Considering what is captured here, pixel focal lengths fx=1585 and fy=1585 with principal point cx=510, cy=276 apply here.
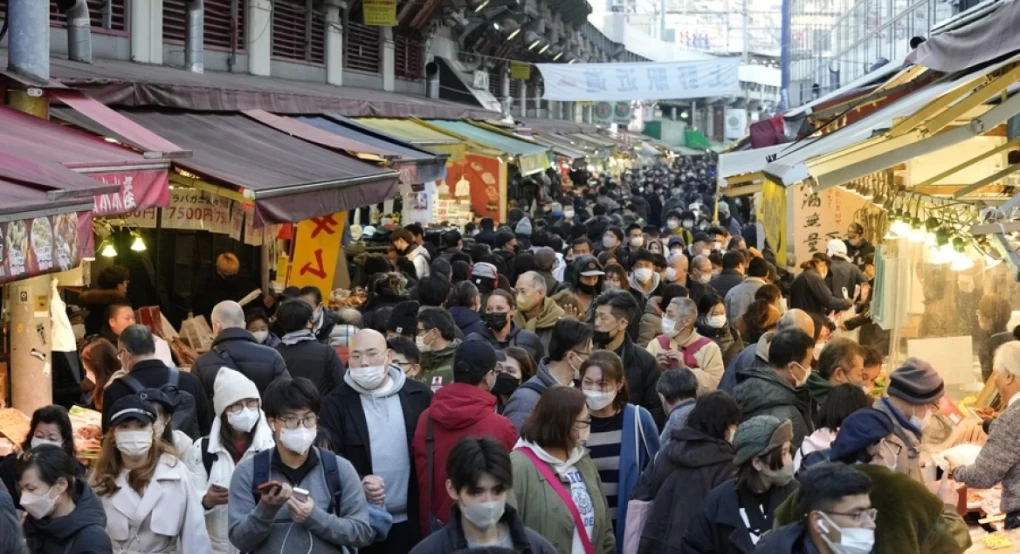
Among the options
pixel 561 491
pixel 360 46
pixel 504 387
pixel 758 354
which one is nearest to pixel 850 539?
pixel 561 491

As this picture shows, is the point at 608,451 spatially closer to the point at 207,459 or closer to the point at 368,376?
the point at 368,376

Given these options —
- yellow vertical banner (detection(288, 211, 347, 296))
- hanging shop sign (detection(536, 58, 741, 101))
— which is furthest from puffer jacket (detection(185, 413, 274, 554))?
hanging shop sign (detection(536, 58, 741, 101))

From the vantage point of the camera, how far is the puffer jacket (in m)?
7.05

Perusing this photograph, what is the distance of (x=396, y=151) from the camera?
675 inches

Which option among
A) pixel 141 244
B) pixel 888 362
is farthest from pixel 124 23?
pixel 888 362

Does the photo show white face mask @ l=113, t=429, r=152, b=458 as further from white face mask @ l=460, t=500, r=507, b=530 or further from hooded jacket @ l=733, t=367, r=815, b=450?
hooded jacket @ l=733, t=367, r=815, b=450

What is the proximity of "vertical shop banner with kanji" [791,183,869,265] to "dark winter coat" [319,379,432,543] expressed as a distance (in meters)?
10.8

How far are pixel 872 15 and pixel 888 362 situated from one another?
1998cm

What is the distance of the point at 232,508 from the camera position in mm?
6191

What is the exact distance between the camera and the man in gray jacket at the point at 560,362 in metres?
7.91

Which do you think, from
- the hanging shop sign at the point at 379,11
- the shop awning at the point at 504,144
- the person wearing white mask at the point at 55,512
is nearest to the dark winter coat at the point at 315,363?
the person wearing white mask at the point at 55,512

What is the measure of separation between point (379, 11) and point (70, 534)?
74.1ft

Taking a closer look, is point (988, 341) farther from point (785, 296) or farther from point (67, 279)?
point (67, 279)

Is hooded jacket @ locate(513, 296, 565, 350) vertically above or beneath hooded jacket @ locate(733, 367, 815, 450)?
above
